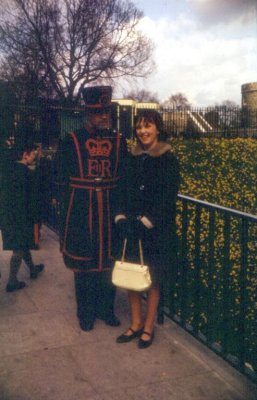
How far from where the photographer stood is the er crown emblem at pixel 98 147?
4012 millimetres

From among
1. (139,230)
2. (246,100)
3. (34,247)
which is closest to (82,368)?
(139,230)

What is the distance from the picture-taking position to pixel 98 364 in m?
3.60

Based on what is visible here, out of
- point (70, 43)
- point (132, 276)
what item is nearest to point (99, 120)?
point (132, 276)

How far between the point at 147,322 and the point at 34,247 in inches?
76.4

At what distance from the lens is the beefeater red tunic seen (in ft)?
13.2

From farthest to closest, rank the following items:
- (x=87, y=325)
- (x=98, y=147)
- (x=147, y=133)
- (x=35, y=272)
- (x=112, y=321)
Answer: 1. (x=35, y=272)
2. (x=112, y=321)
3. (x=87, y=325)
4. (x=98, y=147)
5. (x=147, y=133)

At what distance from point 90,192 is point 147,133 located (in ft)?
2.17

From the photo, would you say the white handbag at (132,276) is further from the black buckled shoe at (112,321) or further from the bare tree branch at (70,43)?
the bare tree branch at (70,43)

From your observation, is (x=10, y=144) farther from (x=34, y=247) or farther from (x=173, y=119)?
(x=173, y=119)

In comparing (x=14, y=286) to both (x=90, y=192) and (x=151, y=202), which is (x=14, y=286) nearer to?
(x=90, y=192)

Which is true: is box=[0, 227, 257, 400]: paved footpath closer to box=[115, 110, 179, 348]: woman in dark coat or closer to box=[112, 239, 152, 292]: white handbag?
box=[115, 110, 179, 348]: woman in dark coat

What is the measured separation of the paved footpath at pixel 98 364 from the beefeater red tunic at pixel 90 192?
1.94 ft

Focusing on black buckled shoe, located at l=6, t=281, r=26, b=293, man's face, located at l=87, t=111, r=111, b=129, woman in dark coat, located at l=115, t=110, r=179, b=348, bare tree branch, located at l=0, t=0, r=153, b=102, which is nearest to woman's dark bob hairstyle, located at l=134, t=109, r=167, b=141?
woman in dark coat, located at l=115, t=110, r=179, b=348

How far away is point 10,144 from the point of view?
771 centimetres
